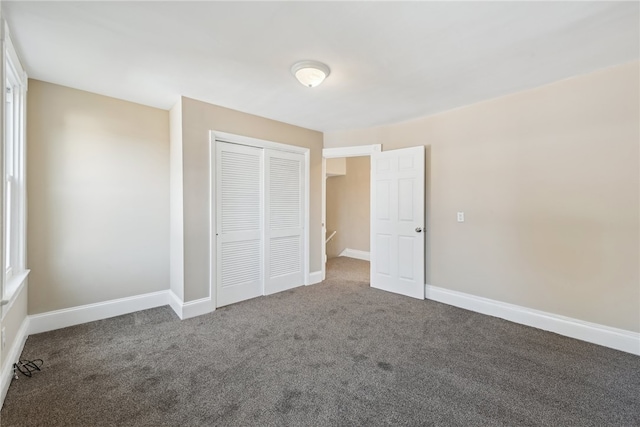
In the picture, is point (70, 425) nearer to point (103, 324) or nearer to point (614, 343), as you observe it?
point (103, 324)

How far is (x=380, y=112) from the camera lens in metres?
3.53

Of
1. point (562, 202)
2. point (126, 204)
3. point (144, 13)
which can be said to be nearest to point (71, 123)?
point (126, 204)

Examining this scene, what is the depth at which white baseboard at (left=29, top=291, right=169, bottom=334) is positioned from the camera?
273 cm

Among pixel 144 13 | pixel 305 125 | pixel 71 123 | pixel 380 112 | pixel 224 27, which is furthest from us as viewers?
pixel 305 125

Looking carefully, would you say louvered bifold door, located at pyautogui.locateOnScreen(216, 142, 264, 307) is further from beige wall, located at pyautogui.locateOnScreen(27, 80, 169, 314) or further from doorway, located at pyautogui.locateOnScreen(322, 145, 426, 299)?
doorway, located at pyautogui.locateOnScreen(322, 145, 426, 299)

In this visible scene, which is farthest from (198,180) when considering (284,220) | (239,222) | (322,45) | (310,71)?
(322,45)

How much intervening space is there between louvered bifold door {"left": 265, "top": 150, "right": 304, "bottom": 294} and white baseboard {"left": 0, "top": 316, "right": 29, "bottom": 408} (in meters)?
2.34

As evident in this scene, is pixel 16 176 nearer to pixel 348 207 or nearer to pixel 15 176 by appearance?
pixel 15 176

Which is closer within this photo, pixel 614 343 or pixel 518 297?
pixel 614 343

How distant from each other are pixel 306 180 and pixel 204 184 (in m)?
1.56

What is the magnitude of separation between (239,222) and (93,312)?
181 centimetres

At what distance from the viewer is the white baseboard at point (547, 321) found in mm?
2396

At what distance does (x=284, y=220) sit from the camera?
4035 mm

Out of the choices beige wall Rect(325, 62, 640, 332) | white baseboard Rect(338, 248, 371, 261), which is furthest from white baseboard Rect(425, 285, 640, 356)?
white baseboard Rect(338, 248, 371, 261)
